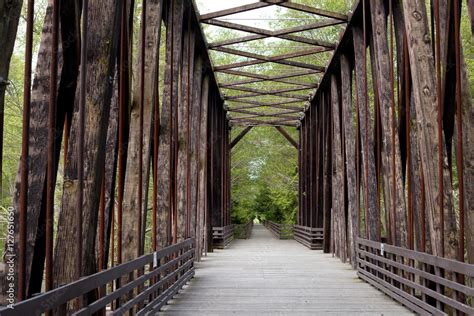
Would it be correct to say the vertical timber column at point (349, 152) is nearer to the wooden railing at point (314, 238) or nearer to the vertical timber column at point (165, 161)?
the vertical timber column at point (165, 161)

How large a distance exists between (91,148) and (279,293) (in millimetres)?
4831

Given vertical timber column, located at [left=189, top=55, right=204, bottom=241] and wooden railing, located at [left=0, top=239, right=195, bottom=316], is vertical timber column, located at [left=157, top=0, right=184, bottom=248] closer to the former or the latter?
wooden railing, located at [left=0, top=239, right=195, bottom=316]

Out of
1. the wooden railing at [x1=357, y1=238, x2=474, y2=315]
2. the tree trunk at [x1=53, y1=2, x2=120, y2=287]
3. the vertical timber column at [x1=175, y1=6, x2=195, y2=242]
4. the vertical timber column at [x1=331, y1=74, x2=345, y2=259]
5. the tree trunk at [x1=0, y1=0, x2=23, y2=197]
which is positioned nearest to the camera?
the tree trunk at [x1=0, y1=0, x2=23, y2=197]

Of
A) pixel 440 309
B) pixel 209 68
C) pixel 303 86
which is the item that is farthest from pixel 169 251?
pixel 303 86

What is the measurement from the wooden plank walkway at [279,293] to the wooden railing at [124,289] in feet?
0.85

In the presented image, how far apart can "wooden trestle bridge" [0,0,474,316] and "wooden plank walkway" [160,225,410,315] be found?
5 centimetres

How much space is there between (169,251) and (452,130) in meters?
3.68

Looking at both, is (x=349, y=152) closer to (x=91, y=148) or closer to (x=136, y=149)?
(x=136, y=149)

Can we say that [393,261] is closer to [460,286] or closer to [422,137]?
[422,137]

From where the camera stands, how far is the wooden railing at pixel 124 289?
2.82 m

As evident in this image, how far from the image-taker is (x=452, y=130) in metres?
6.47

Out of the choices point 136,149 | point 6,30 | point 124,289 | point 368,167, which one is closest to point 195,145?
point 368,167

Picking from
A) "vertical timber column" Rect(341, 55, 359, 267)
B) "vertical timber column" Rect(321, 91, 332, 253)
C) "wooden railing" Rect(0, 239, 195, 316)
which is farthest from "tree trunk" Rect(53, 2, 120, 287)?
"vertical timber column" Rect(321, 91, 332, 253)

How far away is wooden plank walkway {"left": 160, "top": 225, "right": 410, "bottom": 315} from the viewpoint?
6789 millimetres
